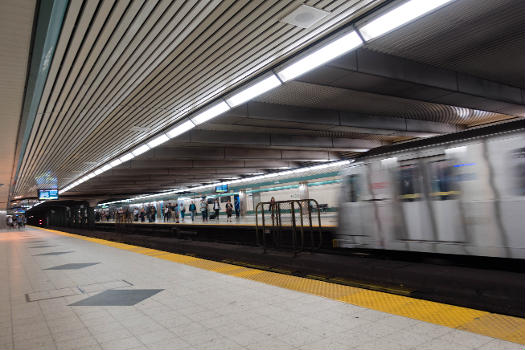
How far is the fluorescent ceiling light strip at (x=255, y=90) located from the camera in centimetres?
723

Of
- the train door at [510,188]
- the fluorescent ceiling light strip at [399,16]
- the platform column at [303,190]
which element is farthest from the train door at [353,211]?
the platform column at [303,190]

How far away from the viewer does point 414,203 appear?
7.25 metres

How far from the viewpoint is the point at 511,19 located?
6.59 metres

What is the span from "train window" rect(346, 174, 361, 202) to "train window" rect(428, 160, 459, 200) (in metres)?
1.85

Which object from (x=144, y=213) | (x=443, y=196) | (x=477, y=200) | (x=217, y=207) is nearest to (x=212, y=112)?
(x=443, y=196)

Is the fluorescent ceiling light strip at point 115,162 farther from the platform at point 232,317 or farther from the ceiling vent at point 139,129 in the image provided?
the platform at point 232,317

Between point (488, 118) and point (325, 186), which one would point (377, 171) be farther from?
point (488, 118)

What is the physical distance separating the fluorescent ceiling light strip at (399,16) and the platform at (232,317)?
383 centimetres

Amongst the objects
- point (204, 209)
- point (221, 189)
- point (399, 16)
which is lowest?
point (204, 209)

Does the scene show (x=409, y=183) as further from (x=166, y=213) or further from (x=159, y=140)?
(x=166, y=213)

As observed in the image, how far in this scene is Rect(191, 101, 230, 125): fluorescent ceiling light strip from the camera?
8850 millimetres

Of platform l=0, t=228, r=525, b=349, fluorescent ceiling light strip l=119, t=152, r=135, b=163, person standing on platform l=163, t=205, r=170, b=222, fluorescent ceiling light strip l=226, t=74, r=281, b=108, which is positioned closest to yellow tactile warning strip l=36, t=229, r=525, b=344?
platform l=0, t=228, r=525, b=349

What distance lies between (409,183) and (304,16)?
13.8 ft

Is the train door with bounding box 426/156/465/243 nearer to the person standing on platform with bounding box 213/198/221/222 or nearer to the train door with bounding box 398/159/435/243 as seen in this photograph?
the train door with bounding box 398/159/435/243
